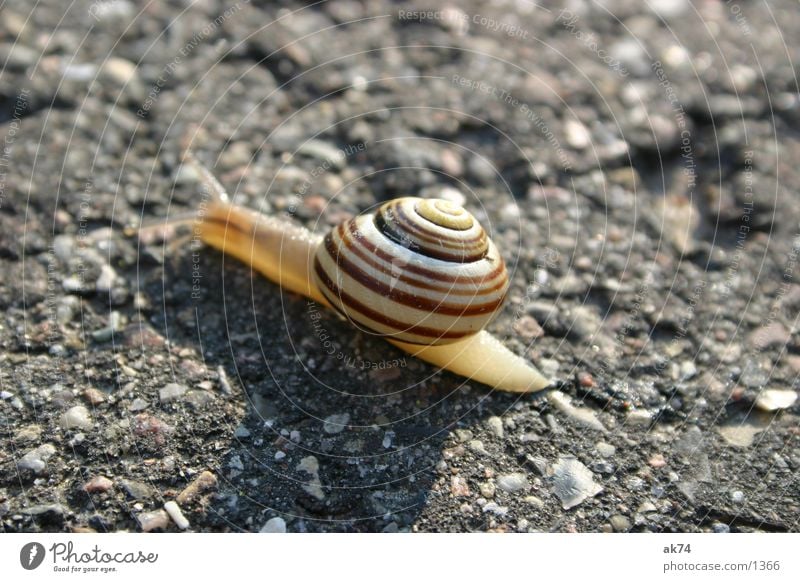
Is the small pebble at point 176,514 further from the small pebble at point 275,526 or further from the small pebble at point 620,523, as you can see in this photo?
the small pebble at point 620,523

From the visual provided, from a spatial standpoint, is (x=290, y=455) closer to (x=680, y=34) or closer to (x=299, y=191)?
(x=299, y=191)

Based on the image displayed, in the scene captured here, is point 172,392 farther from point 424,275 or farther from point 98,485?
point 424,275

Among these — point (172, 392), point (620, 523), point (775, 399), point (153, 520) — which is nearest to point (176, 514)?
point (153, 520)

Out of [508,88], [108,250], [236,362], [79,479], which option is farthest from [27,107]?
[508,88]

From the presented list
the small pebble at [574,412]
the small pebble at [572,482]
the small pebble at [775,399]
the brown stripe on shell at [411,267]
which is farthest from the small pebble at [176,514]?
the small pebble at [775,399]

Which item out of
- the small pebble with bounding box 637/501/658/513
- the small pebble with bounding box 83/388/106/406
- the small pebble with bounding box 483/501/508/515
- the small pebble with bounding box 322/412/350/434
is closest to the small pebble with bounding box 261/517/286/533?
the small pebble with bounding box 322/412/350/434

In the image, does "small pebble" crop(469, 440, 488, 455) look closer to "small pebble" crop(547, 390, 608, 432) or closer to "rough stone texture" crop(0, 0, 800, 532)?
"rough stone texture" crop(0, 0, 800, 532)
